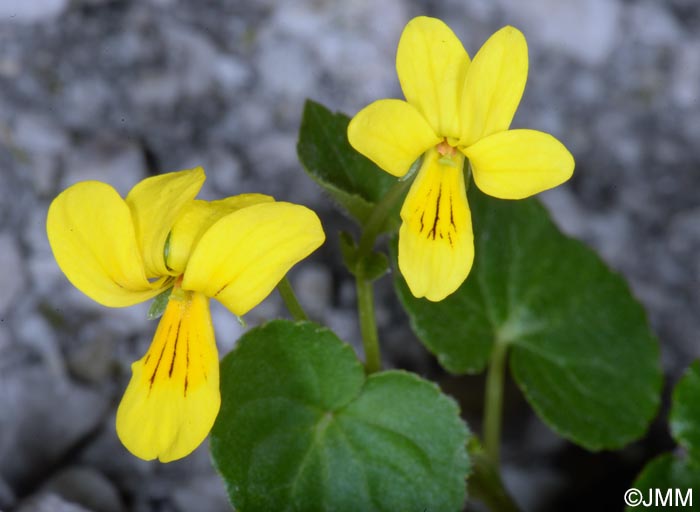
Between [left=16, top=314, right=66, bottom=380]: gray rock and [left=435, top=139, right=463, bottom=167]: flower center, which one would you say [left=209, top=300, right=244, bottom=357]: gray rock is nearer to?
[left=16, top=314, right=66, bottom=380]: gray rock

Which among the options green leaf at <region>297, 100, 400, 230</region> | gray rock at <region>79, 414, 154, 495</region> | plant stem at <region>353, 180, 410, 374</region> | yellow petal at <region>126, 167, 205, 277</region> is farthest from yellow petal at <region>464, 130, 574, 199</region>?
gray rock at <region>79, 414, 154, 495</region>

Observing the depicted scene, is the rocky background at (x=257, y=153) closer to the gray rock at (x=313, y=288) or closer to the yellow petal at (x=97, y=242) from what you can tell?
the gray rock at (x=313, y=288)

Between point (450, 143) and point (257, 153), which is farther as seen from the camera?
point (257, 153)

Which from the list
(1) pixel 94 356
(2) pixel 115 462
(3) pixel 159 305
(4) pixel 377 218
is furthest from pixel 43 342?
(4) pixel 377 218

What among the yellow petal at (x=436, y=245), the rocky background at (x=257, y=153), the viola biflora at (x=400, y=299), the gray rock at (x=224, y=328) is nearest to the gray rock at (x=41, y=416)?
the rocky background at (x=257, y=153)

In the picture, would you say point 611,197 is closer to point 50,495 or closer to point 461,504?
point 461,504

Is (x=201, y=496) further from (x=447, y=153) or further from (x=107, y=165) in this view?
(x=447, y=153)

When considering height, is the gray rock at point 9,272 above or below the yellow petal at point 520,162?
below
